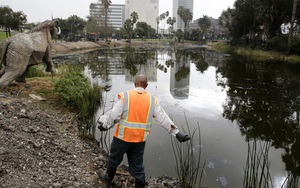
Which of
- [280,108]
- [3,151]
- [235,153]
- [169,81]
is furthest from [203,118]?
[169,81]

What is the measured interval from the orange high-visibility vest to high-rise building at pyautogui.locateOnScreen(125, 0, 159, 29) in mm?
139937

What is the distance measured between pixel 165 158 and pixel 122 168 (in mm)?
1000

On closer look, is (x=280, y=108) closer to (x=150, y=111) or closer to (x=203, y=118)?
(x=203, y=118)

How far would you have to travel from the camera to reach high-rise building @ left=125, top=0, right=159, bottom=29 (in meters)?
138

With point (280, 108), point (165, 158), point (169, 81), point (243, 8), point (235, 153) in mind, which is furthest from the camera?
point (243, 8)

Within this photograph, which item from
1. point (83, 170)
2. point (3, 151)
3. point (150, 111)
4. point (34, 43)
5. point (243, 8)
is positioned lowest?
point (83, 170)

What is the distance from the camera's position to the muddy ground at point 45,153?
3617 millimetres

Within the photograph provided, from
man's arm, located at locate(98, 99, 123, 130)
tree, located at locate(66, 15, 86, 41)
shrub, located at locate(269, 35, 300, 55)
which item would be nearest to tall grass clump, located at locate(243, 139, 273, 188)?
man's arm, located at locate(98, 99, 123, 130)

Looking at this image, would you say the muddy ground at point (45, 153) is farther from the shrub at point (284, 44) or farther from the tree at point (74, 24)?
the tree at point (74, 24)

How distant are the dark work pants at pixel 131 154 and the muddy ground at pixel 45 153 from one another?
400mm

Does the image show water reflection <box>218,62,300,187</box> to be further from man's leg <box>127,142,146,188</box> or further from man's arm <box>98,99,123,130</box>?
man's arm <box>98,99,123,130</box>

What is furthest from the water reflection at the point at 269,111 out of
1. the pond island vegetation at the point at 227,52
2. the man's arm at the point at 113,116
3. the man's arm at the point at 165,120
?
the man's arm at the point at 113,116

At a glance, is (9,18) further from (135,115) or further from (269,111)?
(135,115)

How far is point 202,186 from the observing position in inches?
171
